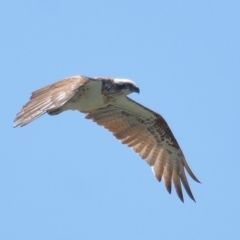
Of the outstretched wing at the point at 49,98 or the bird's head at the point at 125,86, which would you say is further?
the bird's head at the point at 125,86

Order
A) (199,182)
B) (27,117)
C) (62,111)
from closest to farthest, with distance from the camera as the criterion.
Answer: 1. (27,117)
2. (62,111)
3. (199,182)

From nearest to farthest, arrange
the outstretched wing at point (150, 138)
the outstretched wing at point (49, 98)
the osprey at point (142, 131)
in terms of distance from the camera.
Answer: the outstretched wing at point (49, 98) < the osprey at point (142, 131) < the outstretched wing at point (150, 138)

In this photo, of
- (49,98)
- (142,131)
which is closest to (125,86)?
(142,131)

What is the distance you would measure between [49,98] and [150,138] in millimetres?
4746

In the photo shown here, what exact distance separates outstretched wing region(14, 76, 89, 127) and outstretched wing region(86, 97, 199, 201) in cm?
289

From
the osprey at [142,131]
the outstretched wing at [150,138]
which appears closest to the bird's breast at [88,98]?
the osprey at [142,131]

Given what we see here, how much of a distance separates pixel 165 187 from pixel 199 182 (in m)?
0.76

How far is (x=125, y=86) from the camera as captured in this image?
2011cm

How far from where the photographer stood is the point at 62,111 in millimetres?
19125

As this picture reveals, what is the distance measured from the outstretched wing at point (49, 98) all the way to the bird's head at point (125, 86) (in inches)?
47.9

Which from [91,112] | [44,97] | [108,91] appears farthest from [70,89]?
[91,112]

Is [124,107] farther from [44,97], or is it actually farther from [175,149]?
[44,97]

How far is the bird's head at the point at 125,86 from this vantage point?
2002cm

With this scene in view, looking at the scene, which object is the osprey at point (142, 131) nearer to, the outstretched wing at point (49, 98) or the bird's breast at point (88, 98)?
the bird's breast at point (88, 98)
